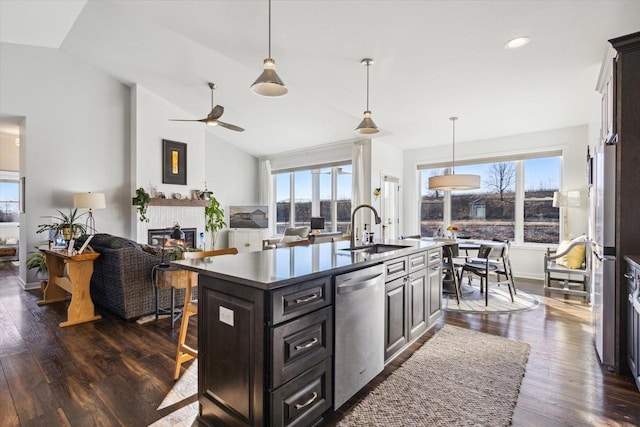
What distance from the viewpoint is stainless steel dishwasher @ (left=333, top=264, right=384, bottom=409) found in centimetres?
192

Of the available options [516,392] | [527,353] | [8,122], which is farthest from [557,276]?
[8,122]

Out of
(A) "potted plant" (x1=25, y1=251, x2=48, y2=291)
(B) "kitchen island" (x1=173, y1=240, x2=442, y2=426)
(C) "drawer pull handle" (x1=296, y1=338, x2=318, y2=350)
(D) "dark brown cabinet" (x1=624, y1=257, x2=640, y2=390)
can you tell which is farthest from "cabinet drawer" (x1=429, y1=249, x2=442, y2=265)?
(A) "potted plant" (x1=25, y1=251, x2=48, y2=291)

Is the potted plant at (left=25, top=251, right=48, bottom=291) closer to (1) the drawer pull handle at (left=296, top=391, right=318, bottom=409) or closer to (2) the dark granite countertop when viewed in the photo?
(2) the dark granite countertop

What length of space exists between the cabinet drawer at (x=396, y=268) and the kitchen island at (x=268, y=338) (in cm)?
31

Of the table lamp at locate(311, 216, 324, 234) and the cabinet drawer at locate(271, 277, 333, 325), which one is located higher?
the table lamp at locate(311, 216, 324, 234)

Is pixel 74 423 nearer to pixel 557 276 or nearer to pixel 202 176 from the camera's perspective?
pixel 202 176

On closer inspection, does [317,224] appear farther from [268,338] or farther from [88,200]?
[268,338]

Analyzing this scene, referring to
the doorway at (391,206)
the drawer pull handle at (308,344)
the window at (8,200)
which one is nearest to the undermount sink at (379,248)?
the drawer pull handle at (308,344)

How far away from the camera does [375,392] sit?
2166 millimetres

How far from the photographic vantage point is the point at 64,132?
18.8ft

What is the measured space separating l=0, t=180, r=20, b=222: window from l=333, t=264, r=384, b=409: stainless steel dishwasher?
31.4ft

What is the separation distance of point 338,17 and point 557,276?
5411 millimetres

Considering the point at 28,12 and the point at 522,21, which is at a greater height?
the point at 28,12

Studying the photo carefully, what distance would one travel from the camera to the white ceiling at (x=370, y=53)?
114 inches
